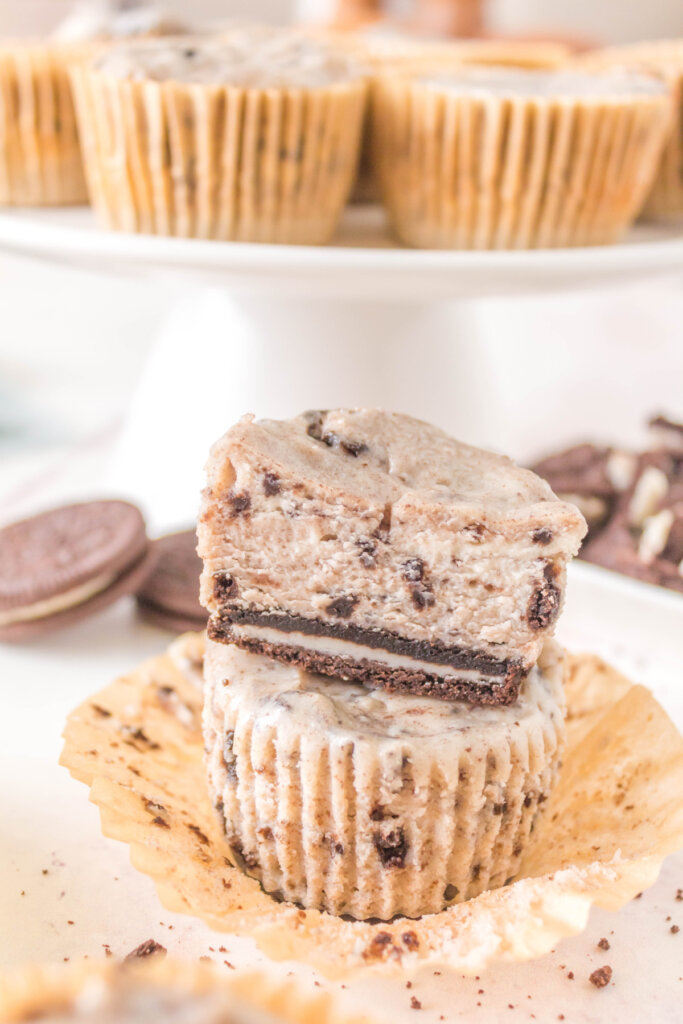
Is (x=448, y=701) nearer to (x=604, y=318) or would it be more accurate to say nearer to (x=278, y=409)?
(x=278, y=409)

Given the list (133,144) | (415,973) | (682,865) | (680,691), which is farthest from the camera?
(133,144)

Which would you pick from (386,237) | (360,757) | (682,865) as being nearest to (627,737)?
(682,865)

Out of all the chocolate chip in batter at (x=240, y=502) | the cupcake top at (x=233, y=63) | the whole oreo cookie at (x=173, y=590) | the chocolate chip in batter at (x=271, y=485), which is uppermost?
the cupcake top at (x=233, y=63)

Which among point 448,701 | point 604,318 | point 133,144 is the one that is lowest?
point 604,318

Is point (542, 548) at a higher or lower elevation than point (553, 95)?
lower

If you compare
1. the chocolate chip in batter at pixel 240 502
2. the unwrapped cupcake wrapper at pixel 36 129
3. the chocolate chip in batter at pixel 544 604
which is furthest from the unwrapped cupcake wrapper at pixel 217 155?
the chocolate chip in batter at pixel 544 604

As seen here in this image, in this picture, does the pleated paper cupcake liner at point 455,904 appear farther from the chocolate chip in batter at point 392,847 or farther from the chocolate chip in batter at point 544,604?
the chocolate chip in batter at point 544,604

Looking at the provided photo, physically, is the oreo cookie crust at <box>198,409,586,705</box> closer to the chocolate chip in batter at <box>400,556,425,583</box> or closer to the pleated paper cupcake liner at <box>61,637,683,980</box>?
the chocolate chip in batter at <box>400,556,425,583</box>
